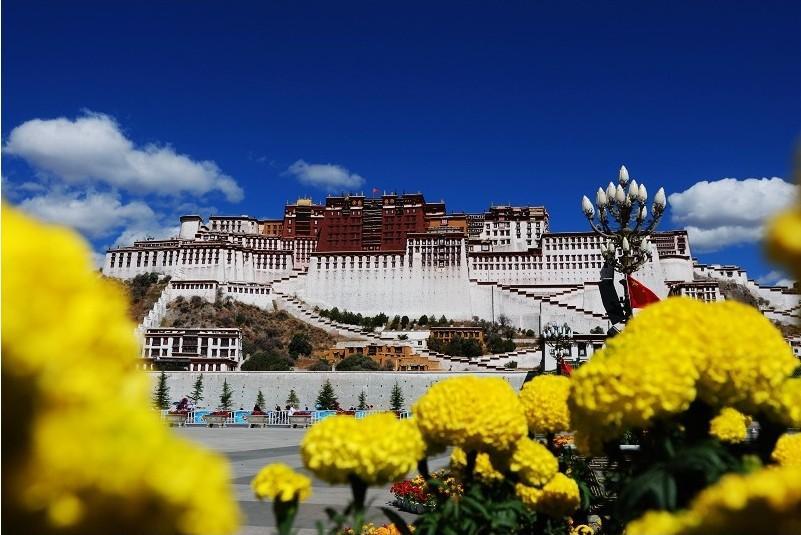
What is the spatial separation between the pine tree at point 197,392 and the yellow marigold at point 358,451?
4548 centimetres

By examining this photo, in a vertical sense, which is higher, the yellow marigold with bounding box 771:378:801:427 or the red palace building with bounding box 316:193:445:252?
the red palace building with bounding box 316:193:445:252

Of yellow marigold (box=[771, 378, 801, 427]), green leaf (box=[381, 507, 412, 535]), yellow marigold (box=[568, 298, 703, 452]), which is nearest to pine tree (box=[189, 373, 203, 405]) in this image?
green leaf (box=[381, 507, 412, 535])

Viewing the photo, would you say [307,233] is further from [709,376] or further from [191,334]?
[709,376]

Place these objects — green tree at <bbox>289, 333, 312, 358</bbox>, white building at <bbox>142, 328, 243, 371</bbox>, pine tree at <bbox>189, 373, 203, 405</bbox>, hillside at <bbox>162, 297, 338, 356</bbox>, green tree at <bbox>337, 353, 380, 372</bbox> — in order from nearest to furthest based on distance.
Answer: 1. pine tree at <bbox>189, 373, 203, 405</bbox>
2. green tree at <bbox>337, 353, 380, 372</bbox>
3. white building at <bbox>142, 328, 243, 371</bbox>
4. green tree at <bbox>289, 333, 312, 358</bbox>
5. hillside at <bbox>162, 297, 338, 356</bbox>

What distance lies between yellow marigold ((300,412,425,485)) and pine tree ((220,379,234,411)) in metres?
44.7

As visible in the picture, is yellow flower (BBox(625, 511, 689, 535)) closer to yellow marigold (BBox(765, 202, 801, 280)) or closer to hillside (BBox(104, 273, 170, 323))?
yellow marigold (BBox(765, 202, 801, 280))

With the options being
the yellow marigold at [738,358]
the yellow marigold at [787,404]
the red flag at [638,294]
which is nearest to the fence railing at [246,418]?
the red flag at [638,294]

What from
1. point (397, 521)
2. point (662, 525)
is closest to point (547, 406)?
point (397, 521)

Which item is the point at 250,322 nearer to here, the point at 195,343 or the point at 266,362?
the point at 195,343

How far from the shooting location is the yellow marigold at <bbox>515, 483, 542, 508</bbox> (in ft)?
9.94

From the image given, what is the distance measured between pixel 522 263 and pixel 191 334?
36466 millimetres

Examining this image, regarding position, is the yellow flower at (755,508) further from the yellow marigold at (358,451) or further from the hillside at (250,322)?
the hillside at (250,322)

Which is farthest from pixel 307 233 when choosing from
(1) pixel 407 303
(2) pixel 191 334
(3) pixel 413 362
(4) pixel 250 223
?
(3) pixel 413 362

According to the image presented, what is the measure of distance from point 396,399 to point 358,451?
40.0m
